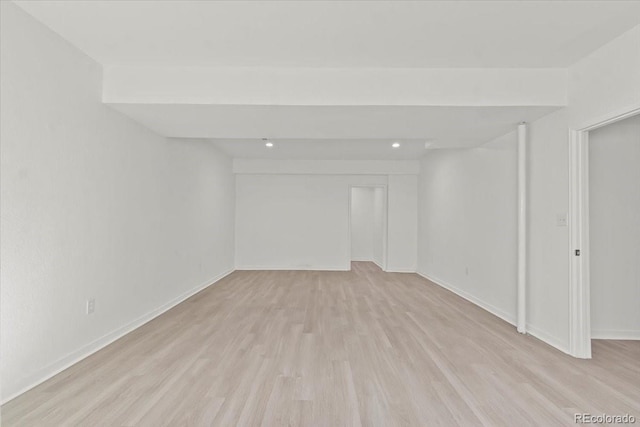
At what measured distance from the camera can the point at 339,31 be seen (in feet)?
8.59

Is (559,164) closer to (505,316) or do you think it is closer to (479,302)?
(505,316)

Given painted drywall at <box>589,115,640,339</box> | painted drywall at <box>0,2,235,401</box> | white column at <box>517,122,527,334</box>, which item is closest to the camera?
painted drywall at <box>0,2,235,401</box>

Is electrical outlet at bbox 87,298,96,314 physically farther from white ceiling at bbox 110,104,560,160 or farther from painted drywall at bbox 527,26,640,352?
painted drywall at bbox 527,26,640,352

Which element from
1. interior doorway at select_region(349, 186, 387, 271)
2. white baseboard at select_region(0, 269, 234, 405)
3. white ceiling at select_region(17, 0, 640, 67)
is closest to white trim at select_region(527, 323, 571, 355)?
white ceiling at select_region(17, 0, 640, 67)

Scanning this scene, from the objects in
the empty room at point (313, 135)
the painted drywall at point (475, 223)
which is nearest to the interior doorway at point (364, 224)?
the painted drywall at point (475, 223)

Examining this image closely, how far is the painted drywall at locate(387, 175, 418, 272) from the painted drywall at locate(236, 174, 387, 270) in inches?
17.0

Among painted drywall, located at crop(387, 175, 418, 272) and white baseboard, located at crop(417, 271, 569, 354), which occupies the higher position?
painted drywall, located at crop(387, 175, 418, 272)

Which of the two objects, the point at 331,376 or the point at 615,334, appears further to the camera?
the point at 615,334

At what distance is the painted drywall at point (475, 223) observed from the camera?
4.35 m

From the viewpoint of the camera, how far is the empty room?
7.50 ft

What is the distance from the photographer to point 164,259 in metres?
4.54

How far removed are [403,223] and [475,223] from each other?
2.99m

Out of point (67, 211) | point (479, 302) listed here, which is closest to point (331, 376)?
point (67, 211)

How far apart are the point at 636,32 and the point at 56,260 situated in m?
4.51
